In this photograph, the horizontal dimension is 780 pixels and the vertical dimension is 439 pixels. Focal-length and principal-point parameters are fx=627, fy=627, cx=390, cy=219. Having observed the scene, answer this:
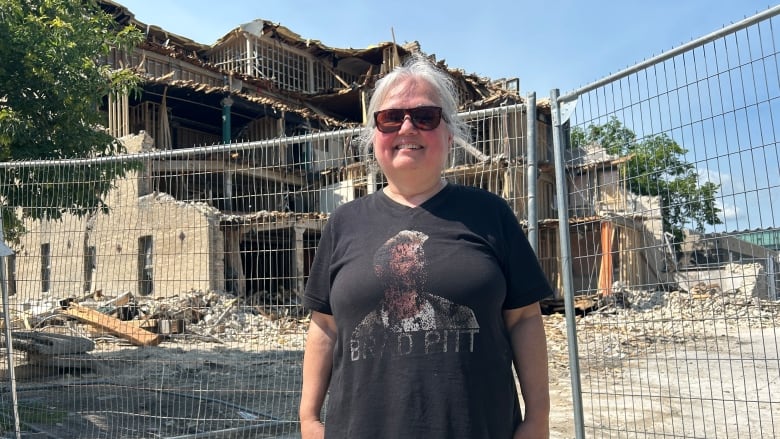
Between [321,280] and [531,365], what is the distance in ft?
2.53

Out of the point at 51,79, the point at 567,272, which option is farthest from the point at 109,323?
the point at 567,272

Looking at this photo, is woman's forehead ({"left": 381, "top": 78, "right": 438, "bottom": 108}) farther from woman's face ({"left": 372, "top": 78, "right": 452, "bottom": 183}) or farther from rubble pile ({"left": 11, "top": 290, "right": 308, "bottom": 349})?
rubble pile ({"left": 11, "top": 290, "right": 308, "bottom": 349})

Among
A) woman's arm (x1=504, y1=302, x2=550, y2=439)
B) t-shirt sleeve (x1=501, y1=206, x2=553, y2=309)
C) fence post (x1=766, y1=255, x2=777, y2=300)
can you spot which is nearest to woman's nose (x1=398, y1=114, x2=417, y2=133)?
t-shirt sleeve (x1=501, y1=206, x2=553, y2=309)

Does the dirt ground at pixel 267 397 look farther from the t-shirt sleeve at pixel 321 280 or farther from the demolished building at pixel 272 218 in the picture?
the t-shirt sleeve at pixel 321 280

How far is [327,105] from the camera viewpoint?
27.2 metres

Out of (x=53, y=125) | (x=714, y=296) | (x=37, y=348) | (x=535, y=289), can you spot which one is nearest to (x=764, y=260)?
(x=714, y=296)

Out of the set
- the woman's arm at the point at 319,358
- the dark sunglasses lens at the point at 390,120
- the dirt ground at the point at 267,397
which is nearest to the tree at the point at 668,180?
the dirt ground at the point at 267,397

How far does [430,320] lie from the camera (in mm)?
1929

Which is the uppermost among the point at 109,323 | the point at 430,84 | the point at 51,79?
the point at 51,79

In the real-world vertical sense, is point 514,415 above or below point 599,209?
below

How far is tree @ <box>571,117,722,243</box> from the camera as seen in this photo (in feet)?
9.75

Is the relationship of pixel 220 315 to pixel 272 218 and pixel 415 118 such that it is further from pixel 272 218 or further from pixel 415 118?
pixel 415 118

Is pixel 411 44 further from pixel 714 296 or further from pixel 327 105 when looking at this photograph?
pixel 714 296

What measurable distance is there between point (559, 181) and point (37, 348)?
259 inches
